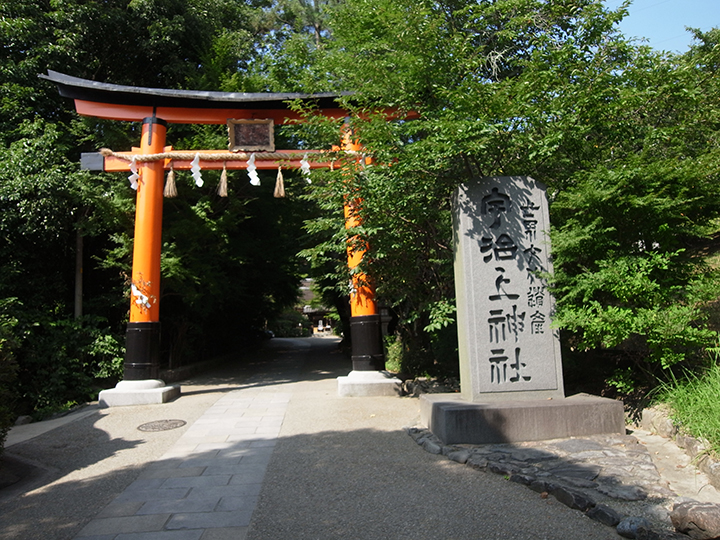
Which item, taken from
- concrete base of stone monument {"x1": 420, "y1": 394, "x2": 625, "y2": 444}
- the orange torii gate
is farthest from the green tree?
the orange torii gate

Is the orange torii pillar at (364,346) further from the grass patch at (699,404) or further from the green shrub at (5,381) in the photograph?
the green shrub at (5,381)

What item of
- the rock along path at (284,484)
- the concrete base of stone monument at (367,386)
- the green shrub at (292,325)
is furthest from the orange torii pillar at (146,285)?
the green shrub at (292,325)

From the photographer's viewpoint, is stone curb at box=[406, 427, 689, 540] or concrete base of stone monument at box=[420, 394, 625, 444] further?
concrete base of stone monument at box=[420, 394, 625, 444]

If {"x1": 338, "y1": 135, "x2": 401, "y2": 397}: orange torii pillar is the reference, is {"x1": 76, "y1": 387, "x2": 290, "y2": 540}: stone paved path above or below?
below

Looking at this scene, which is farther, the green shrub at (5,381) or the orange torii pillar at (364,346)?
the orange torii pillar at (364,346)

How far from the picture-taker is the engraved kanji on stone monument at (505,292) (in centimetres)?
575

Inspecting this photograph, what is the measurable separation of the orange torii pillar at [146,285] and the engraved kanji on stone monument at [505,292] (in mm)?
6040

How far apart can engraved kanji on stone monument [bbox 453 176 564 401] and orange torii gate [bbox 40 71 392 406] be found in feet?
10.2

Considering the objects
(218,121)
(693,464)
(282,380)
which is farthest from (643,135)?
(282,380)

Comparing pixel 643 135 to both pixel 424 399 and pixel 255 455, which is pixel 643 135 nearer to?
pixel 424 399

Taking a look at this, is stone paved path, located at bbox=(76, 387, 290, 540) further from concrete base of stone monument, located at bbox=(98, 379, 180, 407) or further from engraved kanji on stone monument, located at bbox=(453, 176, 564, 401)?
engraved kanji on stone monument, located at bbox=(453, 176, 564, 401)

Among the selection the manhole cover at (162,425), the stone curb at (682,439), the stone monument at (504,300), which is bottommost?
the manhole cover at (162,425)

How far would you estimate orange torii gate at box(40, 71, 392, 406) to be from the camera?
30.1ft

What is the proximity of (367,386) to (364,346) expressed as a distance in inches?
31.3
